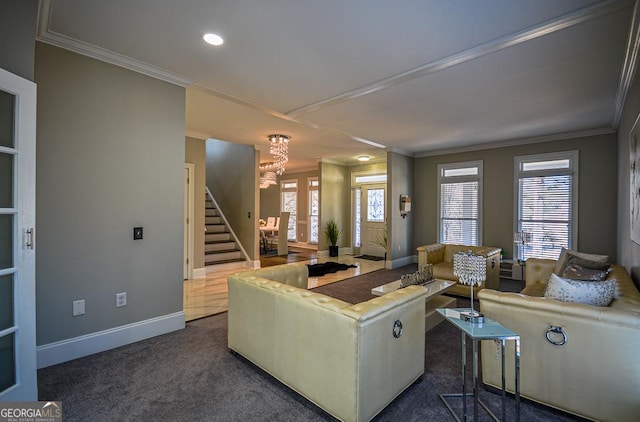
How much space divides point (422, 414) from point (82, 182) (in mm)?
3176

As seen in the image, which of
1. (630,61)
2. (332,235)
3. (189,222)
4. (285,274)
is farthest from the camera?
(332,235)

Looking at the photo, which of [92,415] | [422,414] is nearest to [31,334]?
[92,415]

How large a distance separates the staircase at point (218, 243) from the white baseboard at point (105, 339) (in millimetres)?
3016

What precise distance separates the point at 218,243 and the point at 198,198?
169 centimetres

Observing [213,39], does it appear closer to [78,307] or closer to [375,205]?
[78,307]

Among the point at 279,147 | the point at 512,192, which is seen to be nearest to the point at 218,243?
the point at 279,147

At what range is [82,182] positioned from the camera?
2.60 m

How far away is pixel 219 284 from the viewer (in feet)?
16.8

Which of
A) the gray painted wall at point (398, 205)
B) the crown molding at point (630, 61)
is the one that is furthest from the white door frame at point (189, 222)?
the crown molding at point (630, 61)

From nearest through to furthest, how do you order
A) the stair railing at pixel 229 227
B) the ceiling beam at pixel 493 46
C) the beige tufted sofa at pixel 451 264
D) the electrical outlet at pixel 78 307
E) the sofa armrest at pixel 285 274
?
the ceiling beam at pixel 493 46 → the electrical outlet at pixel 78 307 → the sofa armrest at pixel 285 274 → the beige tufted sofa at pixel 451 264 → the stair railing at pixel 229 227

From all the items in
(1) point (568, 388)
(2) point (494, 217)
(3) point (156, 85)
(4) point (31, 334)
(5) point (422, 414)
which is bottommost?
(5) point (422, 414)

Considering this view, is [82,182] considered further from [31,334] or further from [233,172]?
[233,172]

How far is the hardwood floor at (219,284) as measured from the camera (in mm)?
3898

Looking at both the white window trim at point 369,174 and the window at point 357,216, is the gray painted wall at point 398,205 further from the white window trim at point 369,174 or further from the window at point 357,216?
the window at point 357,216
